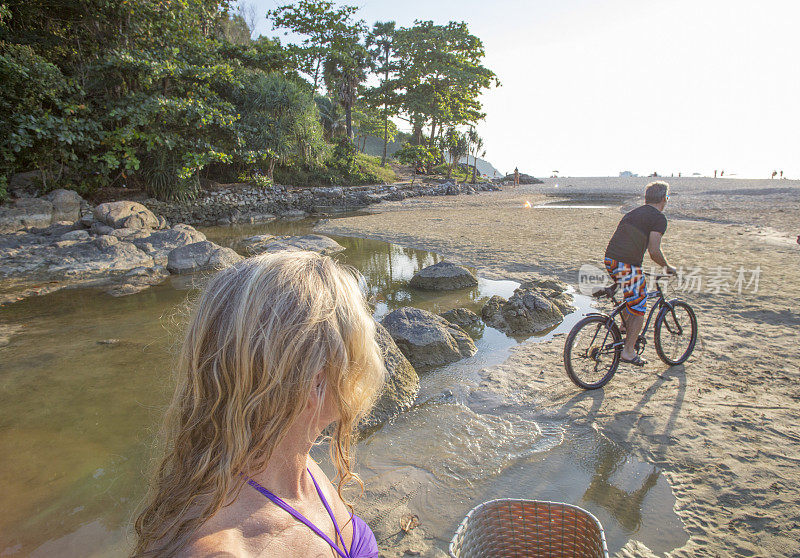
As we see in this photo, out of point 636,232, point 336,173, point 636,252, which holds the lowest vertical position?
point 636,252

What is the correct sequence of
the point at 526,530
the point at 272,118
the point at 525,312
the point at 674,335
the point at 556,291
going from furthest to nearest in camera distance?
the point at 272,118 → the point at 556,291 → the point at 525,312 → the point at 674,335 → the point at 526,530

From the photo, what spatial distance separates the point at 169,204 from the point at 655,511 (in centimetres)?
1938

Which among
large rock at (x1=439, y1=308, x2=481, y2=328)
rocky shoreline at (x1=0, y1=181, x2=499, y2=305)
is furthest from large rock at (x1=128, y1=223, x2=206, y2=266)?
large rock at (x1=439, y1=308, x2=481, y2=328)

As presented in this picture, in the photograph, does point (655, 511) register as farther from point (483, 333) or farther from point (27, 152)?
point (27, 152)

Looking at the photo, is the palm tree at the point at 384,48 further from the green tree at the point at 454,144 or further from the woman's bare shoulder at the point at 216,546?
the woman's bare shoulder at the point at 216,546

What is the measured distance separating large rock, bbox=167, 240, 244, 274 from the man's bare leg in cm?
842

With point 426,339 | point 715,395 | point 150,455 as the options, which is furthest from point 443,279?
point 150,455

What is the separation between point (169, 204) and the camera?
1803 cm

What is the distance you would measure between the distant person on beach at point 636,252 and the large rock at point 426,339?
1863mm

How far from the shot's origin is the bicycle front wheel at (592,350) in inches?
169

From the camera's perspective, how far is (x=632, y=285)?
14.0 ft

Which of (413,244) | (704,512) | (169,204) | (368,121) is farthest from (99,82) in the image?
(368,121)

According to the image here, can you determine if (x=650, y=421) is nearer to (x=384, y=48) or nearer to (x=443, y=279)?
(x=443, y=279)

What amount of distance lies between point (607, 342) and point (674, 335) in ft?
3.04
